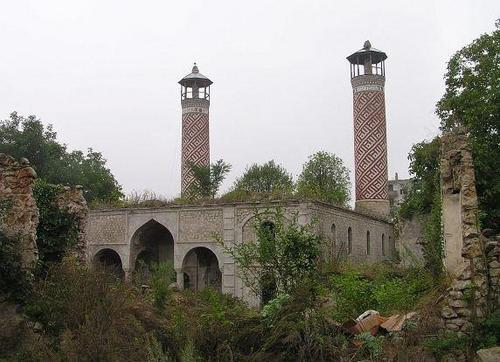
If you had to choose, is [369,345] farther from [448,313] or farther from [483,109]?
[483,109]

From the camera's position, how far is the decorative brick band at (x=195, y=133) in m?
32.1

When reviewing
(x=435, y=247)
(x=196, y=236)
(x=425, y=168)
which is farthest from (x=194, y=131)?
(x=435, y=247)

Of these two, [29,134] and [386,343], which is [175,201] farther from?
[386,343]

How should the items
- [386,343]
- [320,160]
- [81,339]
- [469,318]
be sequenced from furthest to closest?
[320,160] → [469,318] → [386,343] → [81,339]

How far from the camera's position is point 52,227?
1293cm

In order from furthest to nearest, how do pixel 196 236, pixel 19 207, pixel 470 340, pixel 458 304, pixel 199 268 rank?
pixel 199 268
pixel 196 236
pixel 19 207
pixel 458 304
pixel 470 340

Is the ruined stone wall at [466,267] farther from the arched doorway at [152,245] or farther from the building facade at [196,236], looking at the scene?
the arched doorway at [152,245]

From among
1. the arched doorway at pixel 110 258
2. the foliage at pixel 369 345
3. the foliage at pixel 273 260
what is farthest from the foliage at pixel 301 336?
the arched doorway at pixel 110 258

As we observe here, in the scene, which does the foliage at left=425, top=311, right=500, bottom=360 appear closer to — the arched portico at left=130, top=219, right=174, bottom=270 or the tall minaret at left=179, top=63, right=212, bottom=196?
the arched portico at left=130, top=219, right=174, bottom=270

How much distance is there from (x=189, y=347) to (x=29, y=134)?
2532 cm

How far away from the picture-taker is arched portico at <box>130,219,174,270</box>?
24.8m

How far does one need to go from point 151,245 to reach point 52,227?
42.3 ft

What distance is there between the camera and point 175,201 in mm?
24453

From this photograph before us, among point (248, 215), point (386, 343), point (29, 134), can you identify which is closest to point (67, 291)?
point (386, 343)
